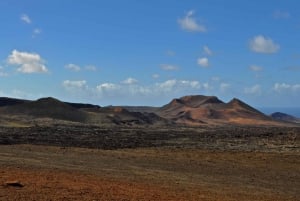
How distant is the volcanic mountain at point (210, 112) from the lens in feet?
447

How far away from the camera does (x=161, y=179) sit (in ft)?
69.3

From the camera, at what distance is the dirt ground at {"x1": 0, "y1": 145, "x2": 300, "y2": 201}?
50.7ft

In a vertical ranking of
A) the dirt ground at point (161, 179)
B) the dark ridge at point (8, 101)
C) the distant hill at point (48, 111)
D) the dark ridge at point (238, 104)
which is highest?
the dark ridge at point (238, 104)

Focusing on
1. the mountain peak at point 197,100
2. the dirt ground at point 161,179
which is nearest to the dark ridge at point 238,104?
the mountain peak at point 197,100

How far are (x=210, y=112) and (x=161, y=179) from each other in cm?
12895

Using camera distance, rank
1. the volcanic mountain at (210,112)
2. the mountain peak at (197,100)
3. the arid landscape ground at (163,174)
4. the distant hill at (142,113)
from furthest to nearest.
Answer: the mountain peak at (197,100) → the volcanic mountain at (210,112) → the distant hill at (142,113) → the arid landscape ground at (163,174)

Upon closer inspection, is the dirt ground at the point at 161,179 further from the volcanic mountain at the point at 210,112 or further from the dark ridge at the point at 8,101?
the volcanic mountain at the point at 210,112

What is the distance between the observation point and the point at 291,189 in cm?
2166

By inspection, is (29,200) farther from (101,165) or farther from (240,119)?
(240,119)

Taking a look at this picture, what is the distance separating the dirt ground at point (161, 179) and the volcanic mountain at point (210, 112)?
3720 inches

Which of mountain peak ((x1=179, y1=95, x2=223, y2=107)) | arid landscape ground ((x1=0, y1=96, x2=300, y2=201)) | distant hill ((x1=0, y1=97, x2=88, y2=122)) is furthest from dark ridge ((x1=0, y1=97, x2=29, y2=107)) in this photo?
arid landscape ground ((x1=0, y1=96, x2=300, y2=201))

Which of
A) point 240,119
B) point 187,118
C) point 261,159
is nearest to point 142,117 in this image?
point 187,118

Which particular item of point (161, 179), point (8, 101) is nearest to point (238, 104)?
point (8, 101)

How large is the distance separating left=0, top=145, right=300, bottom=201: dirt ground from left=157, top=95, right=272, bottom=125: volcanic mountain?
310 feet
